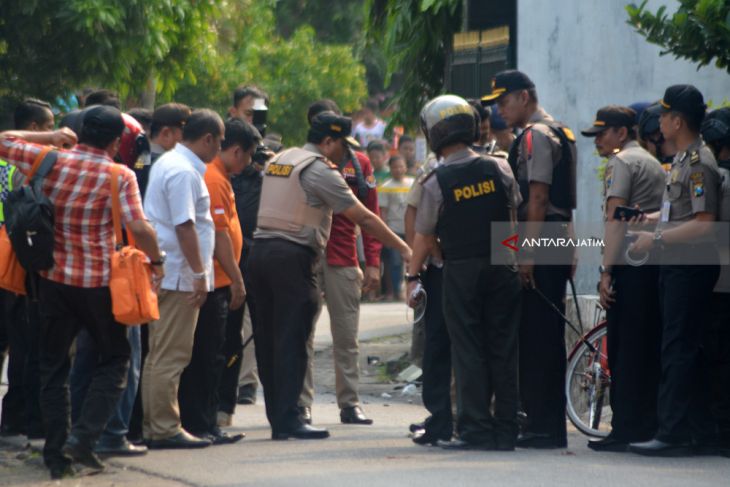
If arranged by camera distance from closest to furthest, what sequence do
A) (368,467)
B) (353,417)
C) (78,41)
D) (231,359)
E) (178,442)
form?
(368,467) < (178,442) < (231,359) < (353,417) < (78,41)

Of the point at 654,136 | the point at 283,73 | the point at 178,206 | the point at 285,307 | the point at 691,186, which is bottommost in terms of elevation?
the point at 285,307

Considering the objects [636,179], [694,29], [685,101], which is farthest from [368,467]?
[694,29]

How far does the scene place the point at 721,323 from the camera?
27.5ft

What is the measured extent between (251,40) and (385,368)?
1453 cm

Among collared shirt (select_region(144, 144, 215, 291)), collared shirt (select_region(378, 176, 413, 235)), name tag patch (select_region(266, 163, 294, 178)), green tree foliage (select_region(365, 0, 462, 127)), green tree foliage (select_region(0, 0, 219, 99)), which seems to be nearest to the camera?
collared shirt (select_region(144, 144, 215, 291))

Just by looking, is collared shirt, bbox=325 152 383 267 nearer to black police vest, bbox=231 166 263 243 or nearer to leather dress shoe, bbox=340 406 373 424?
black police vest, bbox=231 166 263 243

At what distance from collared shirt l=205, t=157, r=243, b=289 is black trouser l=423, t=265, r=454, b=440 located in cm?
123

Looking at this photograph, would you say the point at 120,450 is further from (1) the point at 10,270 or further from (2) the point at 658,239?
(2) the point at 658,239

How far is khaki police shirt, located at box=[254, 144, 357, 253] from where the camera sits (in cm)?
926

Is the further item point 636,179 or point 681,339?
point 636,179

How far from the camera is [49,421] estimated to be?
776 centimetres

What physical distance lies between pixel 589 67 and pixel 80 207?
671cm

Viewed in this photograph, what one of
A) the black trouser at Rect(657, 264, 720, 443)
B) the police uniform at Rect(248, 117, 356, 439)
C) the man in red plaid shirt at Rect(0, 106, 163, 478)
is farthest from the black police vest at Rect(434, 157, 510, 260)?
the man in red plaid shirt at Rect(0, 106, 163, 478)

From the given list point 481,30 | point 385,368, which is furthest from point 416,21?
point 385,368
